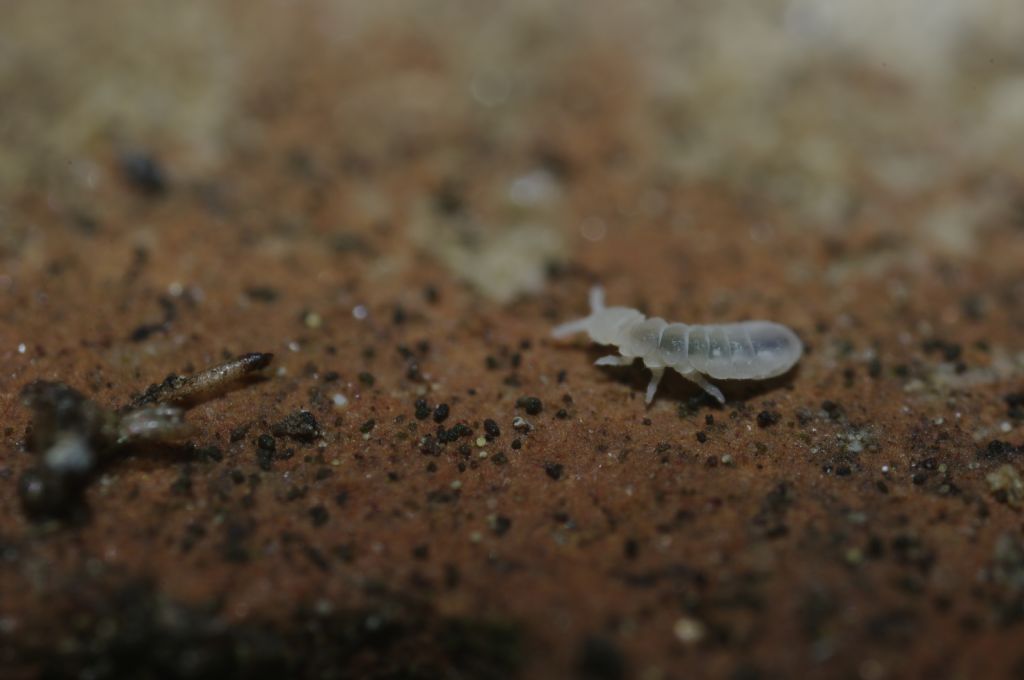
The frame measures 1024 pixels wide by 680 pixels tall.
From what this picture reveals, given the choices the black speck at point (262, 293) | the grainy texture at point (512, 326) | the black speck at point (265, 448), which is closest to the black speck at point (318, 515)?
the grainy texture at point (512, 326)

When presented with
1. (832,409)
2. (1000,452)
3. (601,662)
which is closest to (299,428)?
(601,662)

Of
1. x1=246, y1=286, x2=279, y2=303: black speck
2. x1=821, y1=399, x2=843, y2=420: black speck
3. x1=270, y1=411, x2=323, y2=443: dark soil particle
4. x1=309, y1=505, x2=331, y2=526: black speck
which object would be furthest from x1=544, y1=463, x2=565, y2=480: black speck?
x1=246, y1=286, x2=279, y2=303: black speck

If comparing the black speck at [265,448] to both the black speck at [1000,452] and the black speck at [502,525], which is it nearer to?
the black speck at [502,525]

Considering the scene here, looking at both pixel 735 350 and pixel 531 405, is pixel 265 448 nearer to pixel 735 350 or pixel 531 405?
pixel 531 405

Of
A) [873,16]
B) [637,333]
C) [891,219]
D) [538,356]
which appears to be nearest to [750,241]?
[891,219]

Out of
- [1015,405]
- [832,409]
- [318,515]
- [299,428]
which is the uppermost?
[1015,405]

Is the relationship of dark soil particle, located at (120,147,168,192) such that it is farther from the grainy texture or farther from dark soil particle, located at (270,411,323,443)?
dark soil particle, located at (270,411,323,443)
